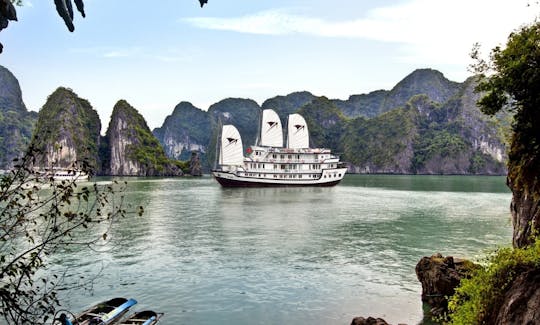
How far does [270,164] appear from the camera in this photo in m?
65.5

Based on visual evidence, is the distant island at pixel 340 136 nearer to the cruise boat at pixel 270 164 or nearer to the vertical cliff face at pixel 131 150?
the vertical cliff face at pixel 131 150

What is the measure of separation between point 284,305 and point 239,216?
1900 centimetres

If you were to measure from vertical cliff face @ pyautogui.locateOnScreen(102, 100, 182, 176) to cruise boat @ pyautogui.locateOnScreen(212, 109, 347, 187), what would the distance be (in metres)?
64.7

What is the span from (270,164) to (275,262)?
162 feet

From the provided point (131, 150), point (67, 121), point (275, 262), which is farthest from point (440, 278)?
point (131, 150)

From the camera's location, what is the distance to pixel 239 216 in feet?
99.0

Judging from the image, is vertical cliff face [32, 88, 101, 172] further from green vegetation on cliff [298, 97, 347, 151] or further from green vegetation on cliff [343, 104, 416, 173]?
green vegetation on cliff [343, 104, 416, 173]

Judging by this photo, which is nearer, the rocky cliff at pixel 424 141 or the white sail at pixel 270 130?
the white sail at pixel 270 130

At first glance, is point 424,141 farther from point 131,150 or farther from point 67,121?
point 67,121

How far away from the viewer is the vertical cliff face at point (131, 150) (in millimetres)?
127688

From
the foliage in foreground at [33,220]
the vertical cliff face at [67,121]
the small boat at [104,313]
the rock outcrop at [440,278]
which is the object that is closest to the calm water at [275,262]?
the rock outcrop at [440,278]

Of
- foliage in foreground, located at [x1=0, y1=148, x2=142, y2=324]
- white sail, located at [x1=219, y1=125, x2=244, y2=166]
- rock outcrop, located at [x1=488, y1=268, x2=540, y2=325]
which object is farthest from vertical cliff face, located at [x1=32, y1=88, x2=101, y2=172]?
rock outcrop, located at [x1=488, y1=268, x2=540, y2=325]

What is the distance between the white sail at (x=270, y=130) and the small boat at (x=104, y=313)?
199 ft

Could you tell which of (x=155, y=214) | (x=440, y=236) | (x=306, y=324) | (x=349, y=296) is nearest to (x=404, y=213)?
(x=440, y=236)
